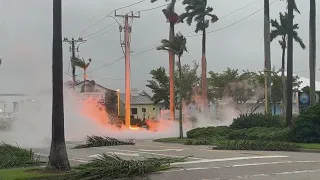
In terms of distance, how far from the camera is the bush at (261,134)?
93.5ft

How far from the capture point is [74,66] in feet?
228

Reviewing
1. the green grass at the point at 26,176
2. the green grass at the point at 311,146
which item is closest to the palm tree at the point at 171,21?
the green grass at the point at 311,146

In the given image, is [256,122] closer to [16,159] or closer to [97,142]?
[97,142]

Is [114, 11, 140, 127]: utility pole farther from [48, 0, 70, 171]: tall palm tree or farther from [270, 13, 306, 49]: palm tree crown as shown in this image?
[48, 0, 70, 171]: tall palm tree

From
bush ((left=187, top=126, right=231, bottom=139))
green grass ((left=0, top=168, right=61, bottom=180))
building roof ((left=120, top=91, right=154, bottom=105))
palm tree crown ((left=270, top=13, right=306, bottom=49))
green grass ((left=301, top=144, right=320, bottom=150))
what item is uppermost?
palm tree crown ((left=270, top=13, right=306, bottom=49))

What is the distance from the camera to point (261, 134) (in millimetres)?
29453

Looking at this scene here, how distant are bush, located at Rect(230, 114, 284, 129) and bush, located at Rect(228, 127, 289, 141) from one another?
246 centimetres

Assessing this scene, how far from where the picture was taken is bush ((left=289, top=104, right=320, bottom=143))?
27.1 metres

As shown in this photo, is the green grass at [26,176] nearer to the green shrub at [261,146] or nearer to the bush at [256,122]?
the green shrub at [261,146]

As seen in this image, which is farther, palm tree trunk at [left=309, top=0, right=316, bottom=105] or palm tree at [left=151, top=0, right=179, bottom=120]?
palm tree at [left=151, top=0, right=179, bottom=120]

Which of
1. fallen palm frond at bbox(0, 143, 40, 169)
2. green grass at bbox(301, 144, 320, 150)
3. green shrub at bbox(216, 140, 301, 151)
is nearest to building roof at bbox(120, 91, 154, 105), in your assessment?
green shrub at bbox(216, 140, 301, 151)

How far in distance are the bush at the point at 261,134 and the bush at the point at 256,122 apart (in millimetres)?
2456

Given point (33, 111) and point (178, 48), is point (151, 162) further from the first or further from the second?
point (33, 111)

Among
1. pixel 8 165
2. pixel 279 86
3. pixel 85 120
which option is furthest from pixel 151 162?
pixel 279 86
